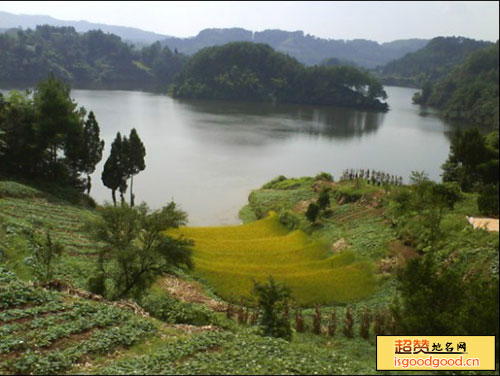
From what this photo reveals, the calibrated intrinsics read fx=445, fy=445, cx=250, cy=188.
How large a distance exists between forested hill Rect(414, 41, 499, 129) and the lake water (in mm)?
6566

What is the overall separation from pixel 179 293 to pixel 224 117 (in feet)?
255

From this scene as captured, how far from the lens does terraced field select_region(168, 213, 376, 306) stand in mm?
22156

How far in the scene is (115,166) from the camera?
36.5m

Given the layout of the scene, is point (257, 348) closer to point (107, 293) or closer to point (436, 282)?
point (436, 282)

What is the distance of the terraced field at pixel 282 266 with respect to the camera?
22.2 meters

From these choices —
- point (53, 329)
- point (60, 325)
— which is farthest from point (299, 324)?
point (53, 329)

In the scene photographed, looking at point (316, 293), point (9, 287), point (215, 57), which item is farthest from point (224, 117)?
point (9, 287)

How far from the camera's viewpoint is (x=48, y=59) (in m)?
149

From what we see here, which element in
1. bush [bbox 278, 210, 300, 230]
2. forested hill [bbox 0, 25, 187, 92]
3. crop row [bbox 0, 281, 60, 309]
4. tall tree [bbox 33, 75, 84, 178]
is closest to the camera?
crop row [bbox 0, 281, 60, 309]

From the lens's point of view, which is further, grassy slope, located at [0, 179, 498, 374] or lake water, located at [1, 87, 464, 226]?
lake water, located at [1, 87, 464, 226]

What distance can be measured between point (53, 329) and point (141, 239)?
20.9 feet

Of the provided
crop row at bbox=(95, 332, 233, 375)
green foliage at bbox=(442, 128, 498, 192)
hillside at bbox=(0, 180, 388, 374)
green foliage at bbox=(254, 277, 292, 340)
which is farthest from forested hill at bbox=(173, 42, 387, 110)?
crop row at bbox=(95, 332, 233, 375)

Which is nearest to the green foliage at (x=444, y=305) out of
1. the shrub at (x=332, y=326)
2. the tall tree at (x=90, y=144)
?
the shrub at (x=332, y=326)

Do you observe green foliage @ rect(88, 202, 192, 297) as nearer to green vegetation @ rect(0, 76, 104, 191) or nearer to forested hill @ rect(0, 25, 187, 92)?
green vegetation @ rect(0, 76, 104, 191)
